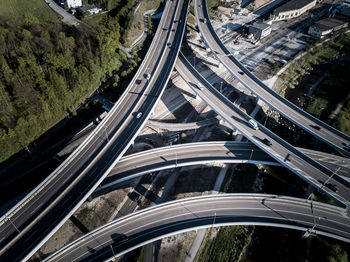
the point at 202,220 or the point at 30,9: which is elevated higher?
the point at 30,9

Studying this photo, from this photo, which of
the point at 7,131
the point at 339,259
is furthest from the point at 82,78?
the point at 339,259

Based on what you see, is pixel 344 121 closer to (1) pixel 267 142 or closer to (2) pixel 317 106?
(2) pixel 317 106

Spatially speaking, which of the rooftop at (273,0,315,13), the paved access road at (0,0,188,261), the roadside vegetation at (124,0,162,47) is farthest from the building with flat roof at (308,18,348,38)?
the paved access road at (0,0,188,261)

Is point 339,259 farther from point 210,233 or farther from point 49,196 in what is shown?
point 49,196

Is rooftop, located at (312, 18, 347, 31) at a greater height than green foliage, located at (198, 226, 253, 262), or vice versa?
rooftop, located at (312, 18, 347, 31)

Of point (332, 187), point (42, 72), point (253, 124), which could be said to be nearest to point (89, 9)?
point (42, 72)

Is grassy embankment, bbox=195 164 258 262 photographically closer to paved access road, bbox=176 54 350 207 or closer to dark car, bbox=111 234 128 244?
paved access road, bbox=176 54 350 207
